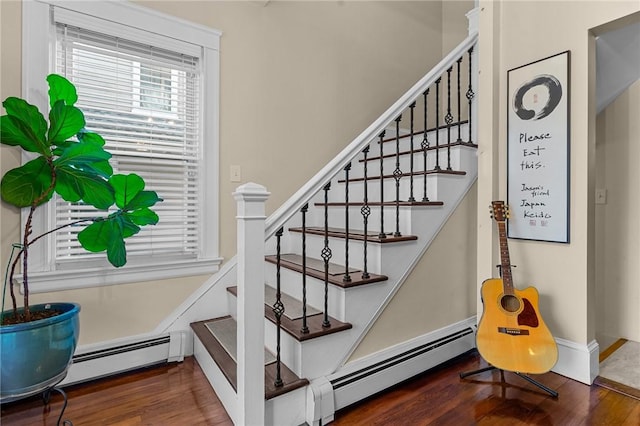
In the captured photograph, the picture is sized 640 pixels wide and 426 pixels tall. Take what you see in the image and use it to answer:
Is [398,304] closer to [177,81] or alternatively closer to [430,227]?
[430,227]

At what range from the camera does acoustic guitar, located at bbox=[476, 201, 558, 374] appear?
1789 millimetres

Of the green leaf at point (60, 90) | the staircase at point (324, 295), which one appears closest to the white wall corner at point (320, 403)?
the staircase at point (324, 295)

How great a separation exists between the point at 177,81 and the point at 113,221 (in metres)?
1.10

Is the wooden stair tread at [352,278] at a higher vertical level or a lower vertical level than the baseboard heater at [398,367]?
higher

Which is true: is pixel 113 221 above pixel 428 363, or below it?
above

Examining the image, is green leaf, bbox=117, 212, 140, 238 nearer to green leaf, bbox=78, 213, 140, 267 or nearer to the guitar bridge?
green leaf, bbox=78, 213, 140, 267

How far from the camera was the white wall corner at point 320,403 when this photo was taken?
5.16 feet

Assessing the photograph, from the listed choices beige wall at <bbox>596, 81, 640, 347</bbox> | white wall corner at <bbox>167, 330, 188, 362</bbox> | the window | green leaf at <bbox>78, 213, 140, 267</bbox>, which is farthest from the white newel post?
beige wall at <bbox>596, 81, 640, 347</bbox>

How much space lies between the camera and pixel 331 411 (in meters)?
1.63

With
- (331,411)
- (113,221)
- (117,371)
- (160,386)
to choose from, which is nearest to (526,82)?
(331,411)

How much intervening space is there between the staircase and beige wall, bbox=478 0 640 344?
8.7 inches

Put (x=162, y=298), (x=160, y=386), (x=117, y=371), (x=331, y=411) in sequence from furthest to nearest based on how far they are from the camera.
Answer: (x=162, y=298) < (x=117, y=371) < (x=160, y=386) < (x=331, y=411)

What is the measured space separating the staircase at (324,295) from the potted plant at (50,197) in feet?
2.39

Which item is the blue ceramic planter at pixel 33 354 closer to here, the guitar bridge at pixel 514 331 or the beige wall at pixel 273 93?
the beige wall at pixel 273 93
